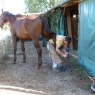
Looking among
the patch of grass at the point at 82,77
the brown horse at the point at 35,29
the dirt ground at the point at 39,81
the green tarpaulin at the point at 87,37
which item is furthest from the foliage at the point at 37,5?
the patch of grass at the point at 82,77

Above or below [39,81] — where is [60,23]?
above

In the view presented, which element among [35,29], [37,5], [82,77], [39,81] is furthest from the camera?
[37,5]

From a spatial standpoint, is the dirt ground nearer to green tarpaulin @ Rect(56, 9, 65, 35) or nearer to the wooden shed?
the wooden shed

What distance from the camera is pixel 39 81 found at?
6078 mm

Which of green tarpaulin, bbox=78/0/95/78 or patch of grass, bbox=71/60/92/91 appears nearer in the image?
patch of grass, bbox=71/60/92/91

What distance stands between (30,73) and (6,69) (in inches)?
38.4

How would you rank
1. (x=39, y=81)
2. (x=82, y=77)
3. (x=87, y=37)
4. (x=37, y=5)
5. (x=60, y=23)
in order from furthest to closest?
(x=37, y=5)
(x=60, y=23)
(x=87, y=37)
(x=82, y=77)
(x=39, y=81)

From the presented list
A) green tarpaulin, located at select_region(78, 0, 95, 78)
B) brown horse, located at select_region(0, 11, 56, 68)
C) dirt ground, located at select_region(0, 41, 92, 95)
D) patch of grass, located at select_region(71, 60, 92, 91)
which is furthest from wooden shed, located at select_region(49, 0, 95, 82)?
brown horse, located at select_region(0, 11, 56, 68)

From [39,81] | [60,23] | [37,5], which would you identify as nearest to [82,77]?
[39,81]

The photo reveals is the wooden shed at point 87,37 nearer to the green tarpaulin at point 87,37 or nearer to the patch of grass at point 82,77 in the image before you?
the green tarpaulin at point 87,37

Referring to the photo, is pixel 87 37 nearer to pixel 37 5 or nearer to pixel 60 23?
pixel 60 23

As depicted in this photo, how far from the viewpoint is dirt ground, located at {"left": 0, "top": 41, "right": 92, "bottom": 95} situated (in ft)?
17.2

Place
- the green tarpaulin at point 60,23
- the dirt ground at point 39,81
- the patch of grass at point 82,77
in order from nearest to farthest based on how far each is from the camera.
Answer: the dirt ground at point 39,81 → the patch of grass at point 82,77 → the green tarpaulin at point 60,23

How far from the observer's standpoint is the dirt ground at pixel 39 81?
5.23m
